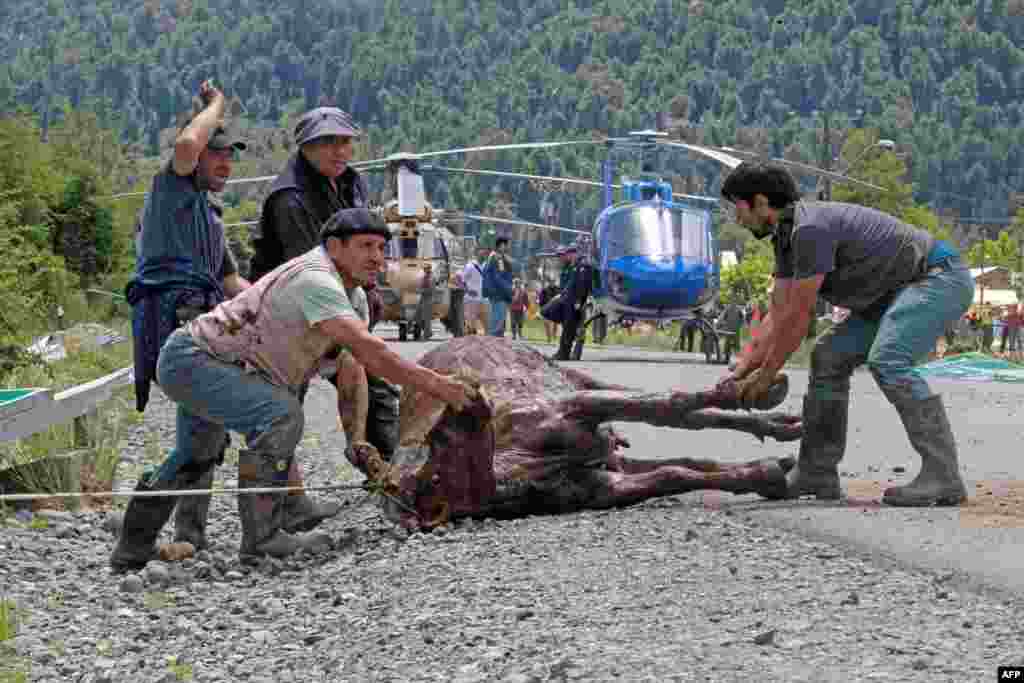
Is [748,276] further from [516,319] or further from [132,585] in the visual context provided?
[132,585]

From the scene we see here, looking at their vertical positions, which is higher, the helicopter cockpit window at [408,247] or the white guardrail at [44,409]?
the white guardrail at [44,409]

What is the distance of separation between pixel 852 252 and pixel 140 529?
11.7 ft

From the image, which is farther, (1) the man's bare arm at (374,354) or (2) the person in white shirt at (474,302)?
(2) the person in white shirt at (474,302)

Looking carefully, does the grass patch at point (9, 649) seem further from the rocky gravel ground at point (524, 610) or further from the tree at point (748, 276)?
the tree at point (748, 276)

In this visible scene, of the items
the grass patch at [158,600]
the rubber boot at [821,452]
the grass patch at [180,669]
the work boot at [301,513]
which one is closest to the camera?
the grass patch at [180,669]

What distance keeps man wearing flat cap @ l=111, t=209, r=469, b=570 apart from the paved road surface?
1.76 m

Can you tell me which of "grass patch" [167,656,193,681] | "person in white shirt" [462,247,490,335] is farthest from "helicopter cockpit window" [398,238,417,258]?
"grass patch" [167,656,193,681]

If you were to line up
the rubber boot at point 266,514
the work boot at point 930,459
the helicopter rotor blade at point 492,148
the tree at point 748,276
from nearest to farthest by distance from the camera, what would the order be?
1. the rubber boot at point 266,514
2. the work boot at point 930,459
3. the helicopter rotor blade at point 492,148
4. the tree at point 748,276

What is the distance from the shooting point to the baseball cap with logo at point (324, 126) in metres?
9.18

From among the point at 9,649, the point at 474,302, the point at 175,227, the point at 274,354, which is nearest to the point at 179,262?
the point at 175,227

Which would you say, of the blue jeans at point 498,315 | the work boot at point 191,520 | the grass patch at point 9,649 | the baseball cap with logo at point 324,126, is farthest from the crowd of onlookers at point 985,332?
the grass patch at point 9,649

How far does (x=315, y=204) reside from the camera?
952cm

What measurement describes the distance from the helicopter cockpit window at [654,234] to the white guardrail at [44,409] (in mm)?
18791

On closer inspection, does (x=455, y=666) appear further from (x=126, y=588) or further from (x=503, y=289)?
(x=503, y=289)
